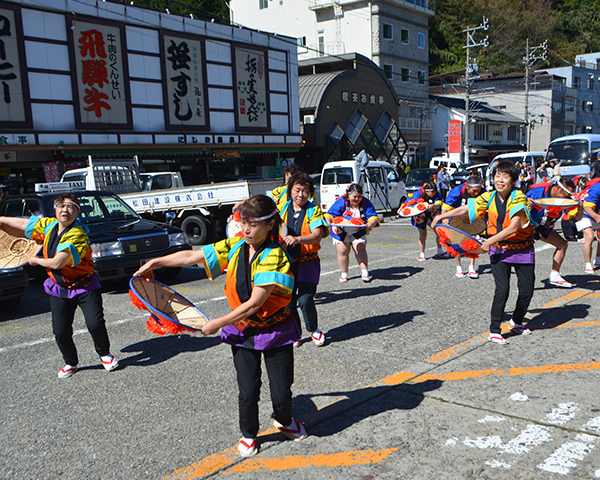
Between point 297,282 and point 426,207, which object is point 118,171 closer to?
point 426,207

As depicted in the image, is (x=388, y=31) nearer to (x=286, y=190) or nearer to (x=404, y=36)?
(x=404, y=36)

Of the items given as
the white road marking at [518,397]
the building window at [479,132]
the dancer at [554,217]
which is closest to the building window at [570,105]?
the building window at [479,132]

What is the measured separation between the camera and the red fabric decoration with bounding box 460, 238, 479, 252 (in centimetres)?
554

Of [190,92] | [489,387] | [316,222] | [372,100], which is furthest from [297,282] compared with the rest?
[372,100]

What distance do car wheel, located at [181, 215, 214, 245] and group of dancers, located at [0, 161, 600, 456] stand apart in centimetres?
565

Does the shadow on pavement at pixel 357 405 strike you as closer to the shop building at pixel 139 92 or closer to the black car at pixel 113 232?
the black car at pixel 113 232

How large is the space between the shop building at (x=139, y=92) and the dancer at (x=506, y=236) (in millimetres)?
17983

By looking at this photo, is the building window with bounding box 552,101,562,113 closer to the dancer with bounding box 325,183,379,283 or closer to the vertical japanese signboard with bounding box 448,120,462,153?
the vertical japanese signboard with bounding box 448,120,462,153

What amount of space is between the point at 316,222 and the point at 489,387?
7.19 ft

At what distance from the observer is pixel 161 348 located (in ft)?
19.2

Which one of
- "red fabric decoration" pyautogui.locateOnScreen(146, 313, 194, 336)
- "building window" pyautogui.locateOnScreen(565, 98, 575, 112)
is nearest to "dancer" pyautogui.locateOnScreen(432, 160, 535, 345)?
"red fabric decoration" pyautogui.locateOnScreen(146, 313, 194, 336)

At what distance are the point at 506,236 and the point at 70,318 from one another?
4.17 m

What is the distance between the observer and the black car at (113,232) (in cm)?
863

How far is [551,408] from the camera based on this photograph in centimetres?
388
